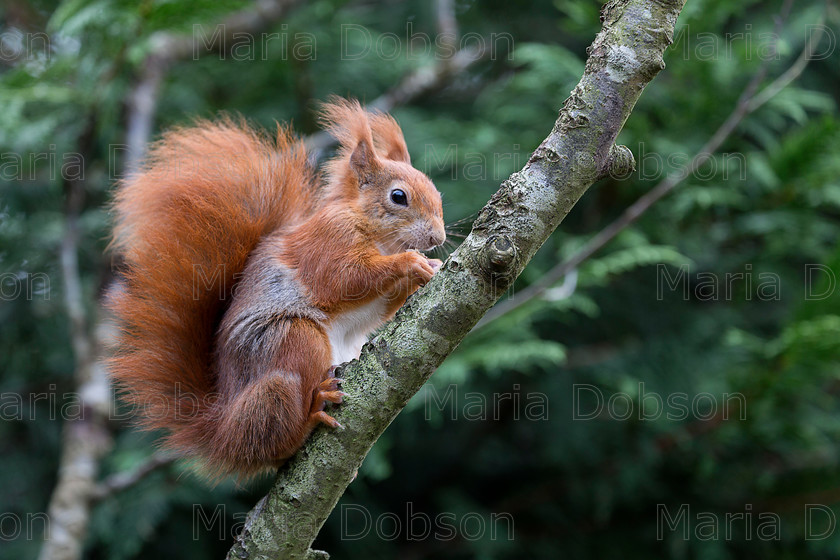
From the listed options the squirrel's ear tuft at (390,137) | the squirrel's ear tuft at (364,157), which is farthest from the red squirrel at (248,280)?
the squirrel's ear tuft at (390,137)

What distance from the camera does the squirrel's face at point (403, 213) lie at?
209 cm

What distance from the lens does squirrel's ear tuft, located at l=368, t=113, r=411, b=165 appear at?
7.75 ft

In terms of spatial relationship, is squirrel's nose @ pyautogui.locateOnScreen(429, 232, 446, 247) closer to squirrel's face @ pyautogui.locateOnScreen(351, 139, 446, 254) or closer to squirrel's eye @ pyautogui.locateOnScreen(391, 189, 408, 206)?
squirrel's face @ pyautogui.locateOnScreen(351, 139, 446, 254)

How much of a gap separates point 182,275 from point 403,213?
0.67m

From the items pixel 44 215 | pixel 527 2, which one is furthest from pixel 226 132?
pixel 527 2

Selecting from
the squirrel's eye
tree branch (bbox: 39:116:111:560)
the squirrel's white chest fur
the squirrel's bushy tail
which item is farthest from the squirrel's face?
tree branch (bbox: 39:116:111:560)

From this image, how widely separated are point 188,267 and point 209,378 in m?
0.34

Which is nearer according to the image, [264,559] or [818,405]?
[264,559]

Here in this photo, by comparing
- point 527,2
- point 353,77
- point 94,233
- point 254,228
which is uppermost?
point 527,2

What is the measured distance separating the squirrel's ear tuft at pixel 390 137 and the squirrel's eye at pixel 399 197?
28 centimetres

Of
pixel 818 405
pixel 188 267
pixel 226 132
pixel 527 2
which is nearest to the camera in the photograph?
pixel 188 267

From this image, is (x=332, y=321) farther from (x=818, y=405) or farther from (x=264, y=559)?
(x=818, y=405)

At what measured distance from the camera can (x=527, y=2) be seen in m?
4.65

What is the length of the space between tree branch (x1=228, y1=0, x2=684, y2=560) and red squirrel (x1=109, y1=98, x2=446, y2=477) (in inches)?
9.5
